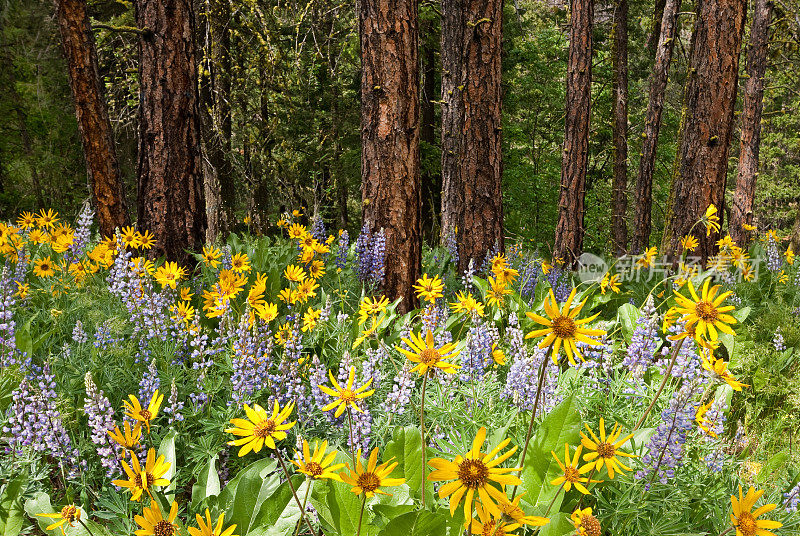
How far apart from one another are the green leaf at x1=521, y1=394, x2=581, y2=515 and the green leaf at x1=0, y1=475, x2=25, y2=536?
1781 millimetres

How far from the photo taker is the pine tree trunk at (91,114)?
4.42 metres

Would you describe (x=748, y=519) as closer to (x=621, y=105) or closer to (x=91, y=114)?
(x=91, y=114)

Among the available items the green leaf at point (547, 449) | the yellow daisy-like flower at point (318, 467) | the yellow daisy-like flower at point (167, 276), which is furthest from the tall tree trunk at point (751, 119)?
the yellow daisy-like flower at point (318, 467)

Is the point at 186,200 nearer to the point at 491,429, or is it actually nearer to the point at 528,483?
the point at 491,429

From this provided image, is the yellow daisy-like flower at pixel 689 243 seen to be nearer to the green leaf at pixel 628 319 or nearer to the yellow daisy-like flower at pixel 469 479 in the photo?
the green leaf at pixel 628 319

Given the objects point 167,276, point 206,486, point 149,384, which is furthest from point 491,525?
point 167,276

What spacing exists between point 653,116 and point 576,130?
327 cm

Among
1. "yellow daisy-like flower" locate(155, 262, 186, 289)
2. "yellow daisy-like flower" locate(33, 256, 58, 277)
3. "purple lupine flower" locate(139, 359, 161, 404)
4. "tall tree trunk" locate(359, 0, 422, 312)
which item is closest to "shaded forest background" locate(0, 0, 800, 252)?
"tall tree trunk" locate(359, 0, 422, 312)

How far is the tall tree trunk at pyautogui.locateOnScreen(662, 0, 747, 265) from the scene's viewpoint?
201 inches

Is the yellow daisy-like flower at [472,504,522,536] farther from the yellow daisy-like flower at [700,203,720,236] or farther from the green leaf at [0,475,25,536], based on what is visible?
the yellow daisy-like flower at [700,203,720,236]

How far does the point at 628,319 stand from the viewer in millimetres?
3910

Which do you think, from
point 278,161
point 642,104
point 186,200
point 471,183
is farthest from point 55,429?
point 642,104

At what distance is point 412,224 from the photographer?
4160mm

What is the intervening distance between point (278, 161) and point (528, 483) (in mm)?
7018
